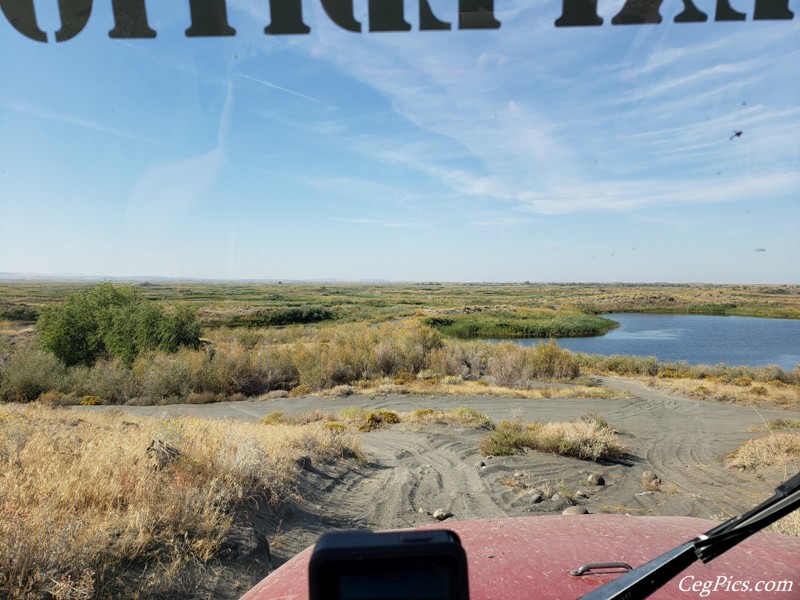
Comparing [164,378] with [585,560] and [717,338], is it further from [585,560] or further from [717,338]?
[717,338]

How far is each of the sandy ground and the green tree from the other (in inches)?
659

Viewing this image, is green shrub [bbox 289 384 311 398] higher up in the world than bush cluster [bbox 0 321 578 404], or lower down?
lower down

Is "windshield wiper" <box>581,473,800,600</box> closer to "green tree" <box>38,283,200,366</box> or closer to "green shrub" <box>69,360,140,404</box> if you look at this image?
"green shrub" <box>69,360,140,404</box>

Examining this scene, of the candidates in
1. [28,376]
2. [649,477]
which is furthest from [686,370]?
[28,376]

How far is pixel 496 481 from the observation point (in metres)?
8.80

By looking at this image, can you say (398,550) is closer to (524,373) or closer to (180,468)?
(180,468)

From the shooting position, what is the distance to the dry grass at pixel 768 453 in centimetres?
933

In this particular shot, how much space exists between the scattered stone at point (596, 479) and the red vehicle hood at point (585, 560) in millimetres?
7541

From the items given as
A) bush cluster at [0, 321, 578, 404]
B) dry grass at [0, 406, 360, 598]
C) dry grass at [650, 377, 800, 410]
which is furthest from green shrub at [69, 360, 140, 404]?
dry grass at [650, 377, 800, 410]

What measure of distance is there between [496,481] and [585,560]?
7.63m

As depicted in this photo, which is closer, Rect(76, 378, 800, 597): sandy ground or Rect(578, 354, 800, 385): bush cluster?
Rect(76, 378, 800, 597): sandy ground

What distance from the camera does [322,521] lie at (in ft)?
21.7

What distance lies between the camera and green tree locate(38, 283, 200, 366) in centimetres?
2572

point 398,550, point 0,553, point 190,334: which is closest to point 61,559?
point 0,553
